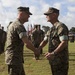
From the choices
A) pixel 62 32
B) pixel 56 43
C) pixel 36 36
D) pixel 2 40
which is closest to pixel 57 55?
pixel 56 43

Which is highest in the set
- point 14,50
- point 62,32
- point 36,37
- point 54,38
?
point 62,32

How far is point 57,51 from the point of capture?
7754mm

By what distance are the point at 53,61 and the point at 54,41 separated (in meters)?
0.44

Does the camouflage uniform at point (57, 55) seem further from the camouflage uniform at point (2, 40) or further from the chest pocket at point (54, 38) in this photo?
the camouflage uniform at point (2, 40)

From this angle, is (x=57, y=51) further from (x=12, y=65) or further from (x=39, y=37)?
(x=39, y=37)

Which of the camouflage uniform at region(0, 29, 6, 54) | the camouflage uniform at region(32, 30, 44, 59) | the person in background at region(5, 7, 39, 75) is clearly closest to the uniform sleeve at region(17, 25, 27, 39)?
the person in background at region(5, 7, 39, 75)

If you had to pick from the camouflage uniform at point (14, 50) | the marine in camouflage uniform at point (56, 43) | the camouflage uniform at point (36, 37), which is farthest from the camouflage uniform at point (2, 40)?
the marine in camouflage uniform at point (56, 43)

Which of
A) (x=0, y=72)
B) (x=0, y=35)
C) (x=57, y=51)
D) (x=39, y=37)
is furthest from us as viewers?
(x=39, y=37)

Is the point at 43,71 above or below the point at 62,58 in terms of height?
below

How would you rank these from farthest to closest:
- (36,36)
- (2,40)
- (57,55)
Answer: (36,36), (2,40), (57,55)

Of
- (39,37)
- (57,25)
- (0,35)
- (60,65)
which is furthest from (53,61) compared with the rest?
(39,37)

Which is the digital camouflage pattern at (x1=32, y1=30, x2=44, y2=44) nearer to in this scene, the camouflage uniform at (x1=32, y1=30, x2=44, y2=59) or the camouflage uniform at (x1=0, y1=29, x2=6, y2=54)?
the camouflage uniform at (x1=32, y1=30, x2=44, y2=59)

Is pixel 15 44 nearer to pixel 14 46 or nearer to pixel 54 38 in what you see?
pixel 14 46

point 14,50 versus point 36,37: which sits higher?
point 36,37
